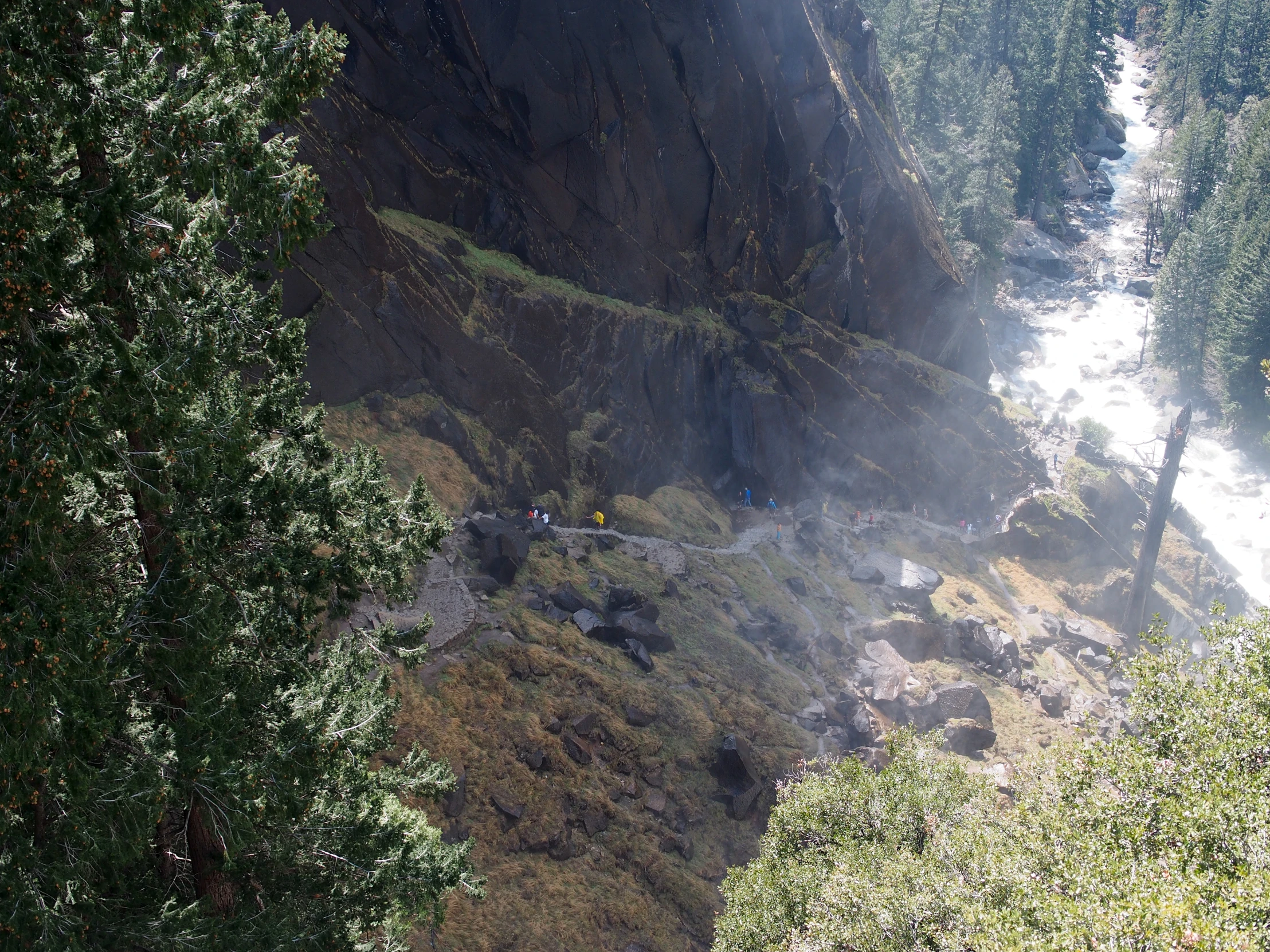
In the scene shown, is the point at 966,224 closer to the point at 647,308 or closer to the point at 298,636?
the point at 647,308

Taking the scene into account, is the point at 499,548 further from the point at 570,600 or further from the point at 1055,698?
the point at 1055,698

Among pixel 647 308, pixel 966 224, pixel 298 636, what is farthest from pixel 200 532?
pixel 966 224

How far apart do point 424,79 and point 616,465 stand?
2053cm

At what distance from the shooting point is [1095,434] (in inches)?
2847

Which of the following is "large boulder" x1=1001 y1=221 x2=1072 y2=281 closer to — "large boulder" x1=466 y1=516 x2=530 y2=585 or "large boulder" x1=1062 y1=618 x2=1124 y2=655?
"large boulder" x1=1062 y1=618 x2=1124 y2=655

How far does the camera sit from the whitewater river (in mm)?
72062

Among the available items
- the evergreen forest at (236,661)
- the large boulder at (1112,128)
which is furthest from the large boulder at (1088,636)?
the large boulder at (1112,128)

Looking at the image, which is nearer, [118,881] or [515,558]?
[118,881]

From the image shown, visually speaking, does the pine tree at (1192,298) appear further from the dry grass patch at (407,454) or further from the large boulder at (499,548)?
the dry grass patch at (407,454)

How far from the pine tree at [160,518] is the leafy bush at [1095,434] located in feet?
244

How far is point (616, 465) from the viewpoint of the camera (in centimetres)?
4181

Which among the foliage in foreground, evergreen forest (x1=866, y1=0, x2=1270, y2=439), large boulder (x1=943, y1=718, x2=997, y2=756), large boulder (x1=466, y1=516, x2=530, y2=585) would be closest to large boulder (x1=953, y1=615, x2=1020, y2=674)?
large boulder (x1=943, y1=718, x2=997, y2=756)

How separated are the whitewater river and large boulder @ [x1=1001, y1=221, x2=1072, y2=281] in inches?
82.4

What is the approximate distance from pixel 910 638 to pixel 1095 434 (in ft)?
141
